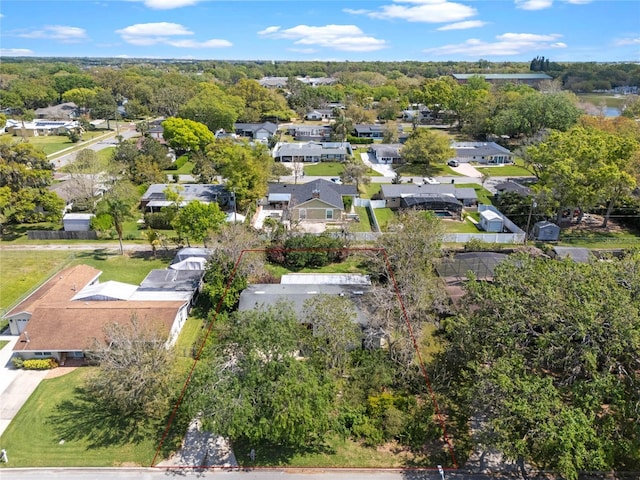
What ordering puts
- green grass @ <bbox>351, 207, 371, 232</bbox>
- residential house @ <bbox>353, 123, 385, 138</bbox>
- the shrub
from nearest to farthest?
the shrub, green grass @ <bbox>351, 207, 371, 232</bbox>, residential house @ <bbox>353, 123, 385, 138</bbox>

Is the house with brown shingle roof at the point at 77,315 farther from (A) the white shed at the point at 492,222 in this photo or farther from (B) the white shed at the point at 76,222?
(A) the white shed at the point at 492,222

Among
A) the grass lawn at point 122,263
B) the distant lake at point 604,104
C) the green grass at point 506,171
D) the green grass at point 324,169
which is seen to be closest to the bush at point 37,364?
the grass lawn at point 122,263

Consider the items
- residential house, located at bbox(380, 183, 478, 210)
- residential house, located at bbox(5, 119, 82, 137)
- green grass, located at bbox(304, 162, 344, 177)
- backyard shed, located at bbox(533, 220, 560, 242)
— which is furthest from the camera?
residential house, located at bbox(5, 119, 82, 137)

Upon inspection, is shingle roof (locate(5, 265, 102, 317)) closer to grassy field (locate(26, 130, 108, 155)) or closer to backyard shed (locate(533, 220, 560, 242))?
backyard shed (locate(533, 220, 560, 242))

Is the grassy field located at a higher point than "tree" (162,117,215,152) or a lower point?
lower

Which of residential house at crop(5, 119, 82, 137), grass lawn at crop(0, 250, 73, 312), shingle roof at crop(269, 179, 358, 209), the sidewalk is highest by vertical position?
residential house at crop(5, 119, 82, 137)

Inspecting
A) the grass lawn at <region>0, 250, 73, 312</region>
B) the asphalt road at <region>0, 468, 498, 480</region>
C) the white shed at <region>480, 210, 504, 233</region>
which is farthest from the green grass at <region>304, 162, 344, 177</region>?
the asphalt road at <region>0, 468, 498, 480</region>
